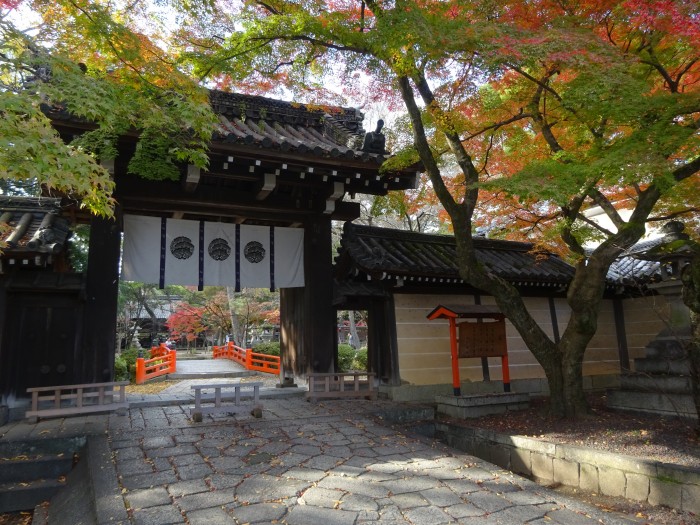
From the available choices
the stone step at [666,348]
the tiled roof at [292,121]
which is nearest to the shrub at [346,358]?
the tiled roof at [292,121]

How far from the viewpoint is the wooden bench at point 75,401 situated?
707 cm

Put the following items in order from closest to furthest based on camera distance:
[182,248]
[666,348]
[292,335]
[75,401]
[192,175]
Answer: [75,401], [192,175], [666,348], [182,248], [292,335]

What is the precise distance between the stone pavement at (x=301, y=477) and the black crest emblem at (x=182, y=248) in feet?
10.7

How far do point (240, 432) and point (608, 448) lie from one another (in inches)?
201

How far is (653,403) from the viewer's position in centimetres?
816

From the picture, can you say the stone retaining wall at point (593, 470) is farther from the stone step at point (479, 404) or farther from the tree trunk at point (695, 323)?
the tree trunk at point (695, 323)

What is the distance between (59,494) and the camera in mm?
5363

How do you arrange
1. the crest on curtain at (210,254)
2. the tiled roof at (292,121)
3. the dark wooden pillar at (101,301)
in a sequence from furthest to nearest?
1. the tiled roof at (292,121)
2. the crest on curtain at (210,254)
3. the dark wooden pillar at (101,301)

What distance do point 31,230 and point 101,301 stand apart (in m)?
1.79

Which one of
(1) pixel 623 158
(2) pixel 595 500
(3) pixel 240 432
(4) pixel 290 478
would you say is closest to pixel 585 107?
(1) pixel 623 158

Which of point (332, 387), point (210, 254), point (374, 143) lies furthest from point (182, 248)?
point (374, 143)

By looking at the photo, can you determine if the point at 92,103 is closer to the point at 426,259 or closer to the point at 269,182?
the point at 269,182

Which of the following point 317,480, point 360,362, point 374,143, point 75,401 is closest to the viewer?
point 317,480

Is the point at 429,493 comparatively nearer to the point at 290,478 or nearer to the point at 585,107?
the point at 290,478
